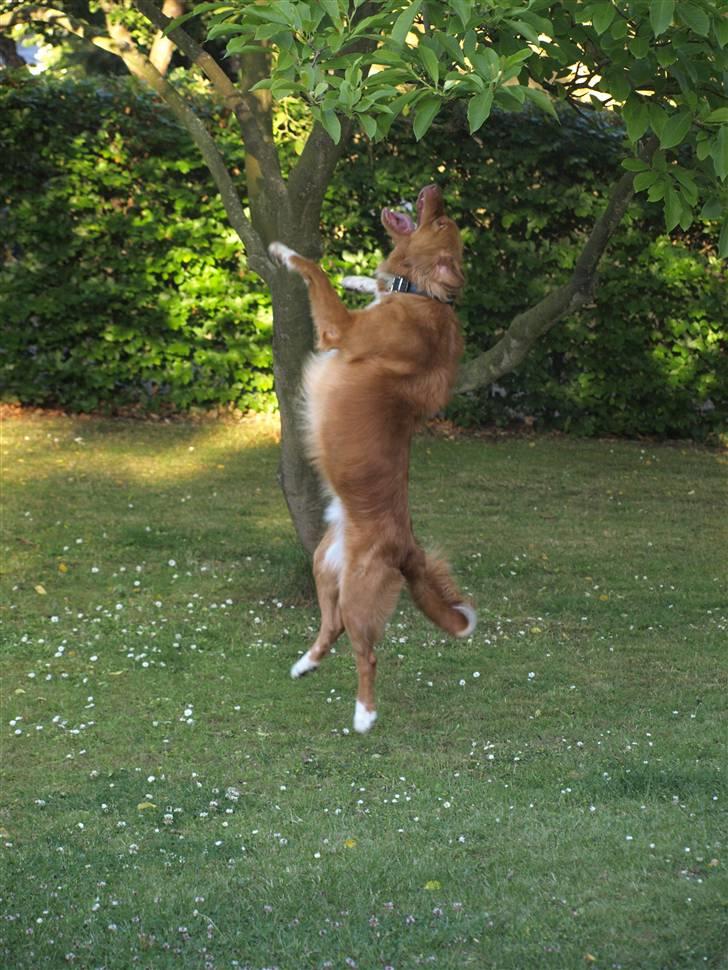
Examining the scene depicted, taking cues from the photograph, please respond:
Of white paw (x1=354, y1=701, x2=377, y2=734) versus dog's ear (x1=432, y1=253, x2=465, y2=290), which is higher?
dog's ear (x1=432, y1=253, x2=465, y2=290)

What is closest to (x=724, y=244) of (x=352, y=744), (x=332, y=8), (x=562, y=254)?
(x=332, y=8)

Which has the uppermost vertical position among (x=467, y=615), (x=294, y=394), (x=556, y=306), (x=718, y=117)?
(x=718, y=117)

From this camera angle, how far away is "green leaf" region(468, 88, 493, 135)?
3.86 meters

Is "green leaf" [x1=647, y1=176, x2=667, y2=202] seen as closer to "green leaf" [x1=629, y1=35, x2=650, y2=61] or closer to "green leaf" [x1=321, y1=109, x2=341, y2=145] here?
"green leaf" [x1=629, y1=35, x2=650, y2=61]

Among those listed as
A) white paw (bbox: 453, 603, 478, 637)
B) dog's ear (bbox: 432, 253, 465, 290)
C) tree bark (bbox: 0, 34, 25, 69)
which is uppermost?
tree bark (bbox: 0, 34, 25, 69)

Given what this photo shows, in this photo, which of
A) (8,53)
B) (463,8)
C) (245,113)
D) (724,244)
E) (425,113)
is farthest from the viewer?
(8,53)

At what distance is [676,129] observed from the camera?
14.6ft

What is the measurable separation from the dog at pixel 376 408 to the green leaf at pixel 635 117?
3.05 feet

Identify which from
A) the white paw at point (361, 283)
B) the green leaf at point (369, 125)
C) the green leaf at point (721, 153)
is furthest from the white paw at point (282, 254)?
the green leaf at point (721, 153)

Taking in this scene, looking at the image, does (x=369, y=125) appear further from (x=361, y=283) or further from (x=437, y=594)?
(x=437, y=594)

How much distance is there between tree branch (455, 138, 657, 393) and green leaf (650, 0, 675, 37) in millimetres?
3093

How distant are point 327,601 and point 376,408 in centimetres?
86

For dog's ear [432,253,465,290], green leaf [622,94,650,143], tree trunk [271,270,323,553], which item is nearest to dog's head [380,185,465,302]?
dog's ear [432,253,465,290]

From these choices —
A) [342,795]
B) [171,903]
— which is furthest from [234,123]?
[171,903]
